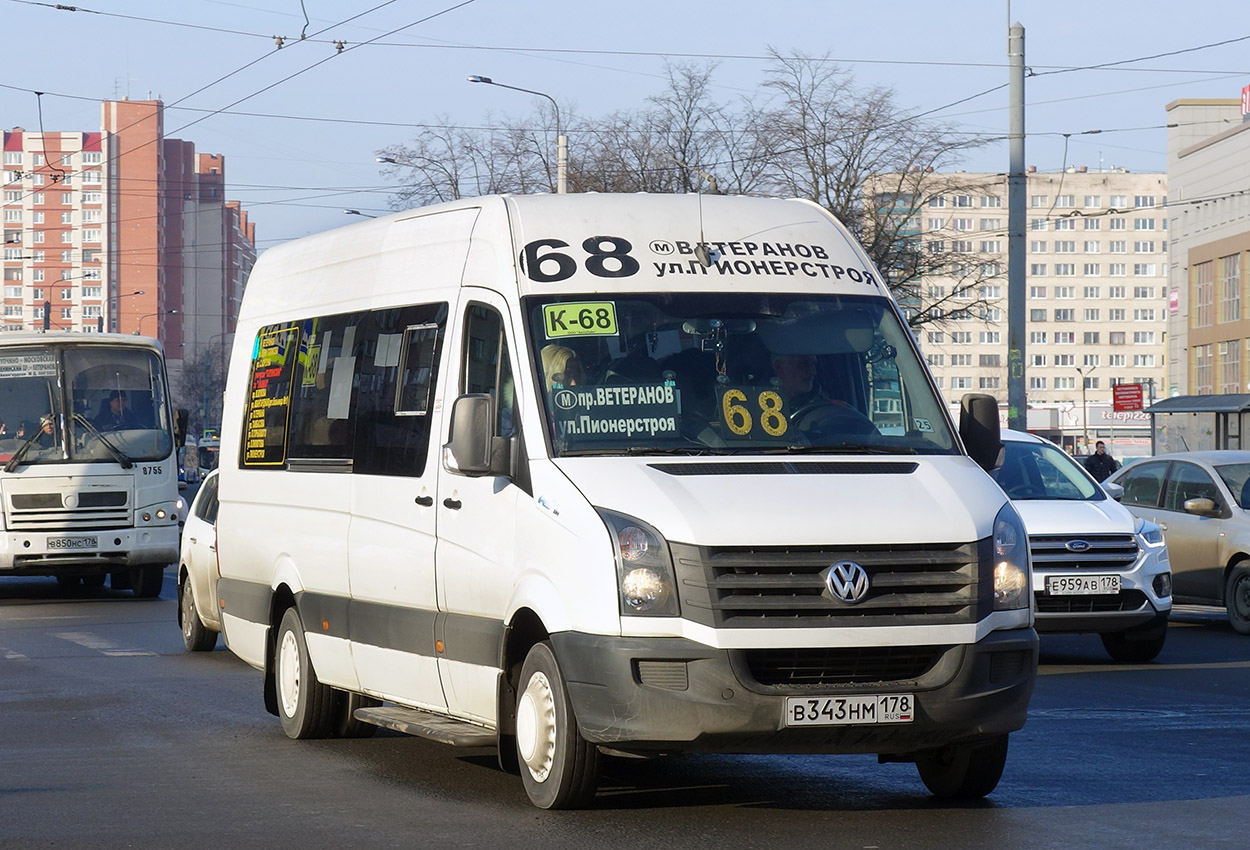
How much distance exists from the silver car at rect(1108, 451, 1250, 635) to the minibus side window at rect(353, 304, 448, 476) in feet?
30.5

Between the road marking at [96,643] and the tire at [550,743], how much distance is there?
8526mm

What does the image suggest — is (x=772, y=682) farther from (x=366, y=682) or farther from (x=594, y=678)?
(x=366, y=682)

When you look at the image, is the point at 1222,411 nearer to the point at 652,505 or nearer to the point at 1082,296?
the point at 652,505

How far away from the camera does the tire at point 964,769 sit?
Result: 25.9 feet

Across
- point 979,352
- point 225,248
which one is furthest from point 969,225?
point 225,248

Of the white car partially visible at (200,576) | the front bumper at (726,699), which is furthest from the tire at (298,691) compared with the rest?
the white car partially visible at (200,576)

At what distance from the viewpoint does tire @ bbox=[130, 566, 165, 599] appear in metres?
23.1

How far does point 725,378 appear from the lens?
7.96 m

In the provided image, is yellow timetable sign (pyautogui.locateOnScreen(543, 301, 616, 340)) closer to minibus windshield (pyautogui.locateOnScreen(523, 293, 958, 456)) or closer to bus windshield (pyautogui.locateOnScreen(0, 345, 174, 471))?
minibus windshield (pyautogui.locateOnScreen(523, 293, 958, 456))

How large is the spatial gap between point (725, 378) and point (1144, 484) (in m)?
11.4

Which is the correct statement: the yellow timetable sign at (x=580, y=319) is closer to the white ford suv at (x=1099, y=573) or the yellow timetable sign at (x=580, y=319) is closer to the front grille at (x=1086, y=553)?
the white ford suv at (x=1099, y=573)

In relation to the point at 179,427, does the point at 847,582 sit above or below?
below

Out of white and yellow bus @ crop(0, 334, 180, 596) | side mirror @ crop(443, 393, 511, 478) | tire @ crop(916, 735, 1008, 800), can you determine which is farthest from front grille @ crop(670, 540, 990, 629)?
white and yellow bus @ crop(0, 334, 180, 596)

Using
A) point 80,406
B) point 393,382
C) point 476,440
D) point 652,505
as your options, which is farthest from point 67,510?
point 652,505
